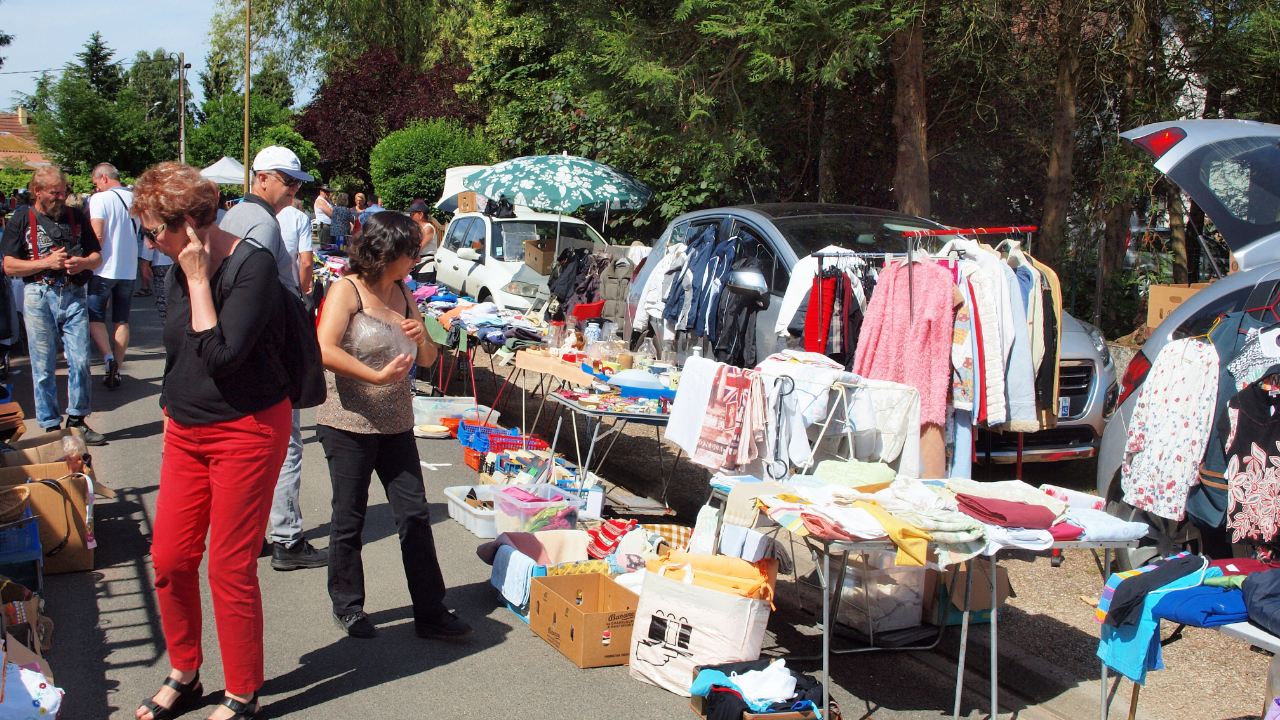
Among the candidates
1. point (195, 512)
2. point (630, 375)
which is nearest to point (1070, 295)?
point (630, 375)

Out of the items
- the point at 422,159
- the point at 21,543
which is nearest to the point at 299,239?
the point at 21,543

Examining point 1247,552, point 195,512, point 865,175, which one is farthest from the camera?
point 865,175

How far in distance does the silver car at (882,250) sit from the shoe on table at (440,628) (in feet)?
11.0

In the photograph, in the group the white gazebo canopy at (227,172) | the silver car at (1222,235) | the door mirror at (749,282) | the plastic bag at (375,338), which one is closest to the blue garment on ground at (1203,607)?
the silver car at (1222,235)

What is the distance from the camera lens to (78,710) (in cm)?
349

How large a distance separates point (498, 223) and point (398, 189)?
11.2 meters

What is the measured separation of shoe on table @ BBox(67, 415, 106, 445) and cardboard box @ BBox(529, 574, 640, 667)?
4547 millimetres

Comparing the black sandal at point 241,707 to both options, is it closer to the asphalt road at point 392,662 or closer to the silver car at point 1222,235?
the asphalt road at point 392,662

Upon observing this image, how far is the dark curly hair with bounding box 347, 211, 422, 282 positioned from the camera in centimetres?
399

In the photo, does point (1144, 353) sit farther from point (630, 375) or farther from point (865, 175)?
point (865, 175)

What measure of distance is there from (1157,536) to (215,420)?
4343 millimetres

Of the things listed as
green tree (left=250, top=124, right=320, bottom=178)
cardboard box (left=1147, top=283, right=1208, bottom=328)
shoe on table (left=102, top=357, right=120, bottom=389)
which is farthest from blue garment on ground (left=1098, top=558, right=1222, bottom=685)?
green tree (left=250, top=124, right=320, bottom=178)

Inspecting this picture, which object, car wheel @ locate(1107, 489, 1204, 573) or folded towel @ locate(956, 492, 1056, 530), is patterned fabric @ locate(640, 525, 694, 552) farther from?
car wheel @ locate(1107, 489, 1204, 573)

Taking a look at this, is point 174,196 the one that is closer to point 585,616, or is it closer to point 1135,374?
point 585,616
